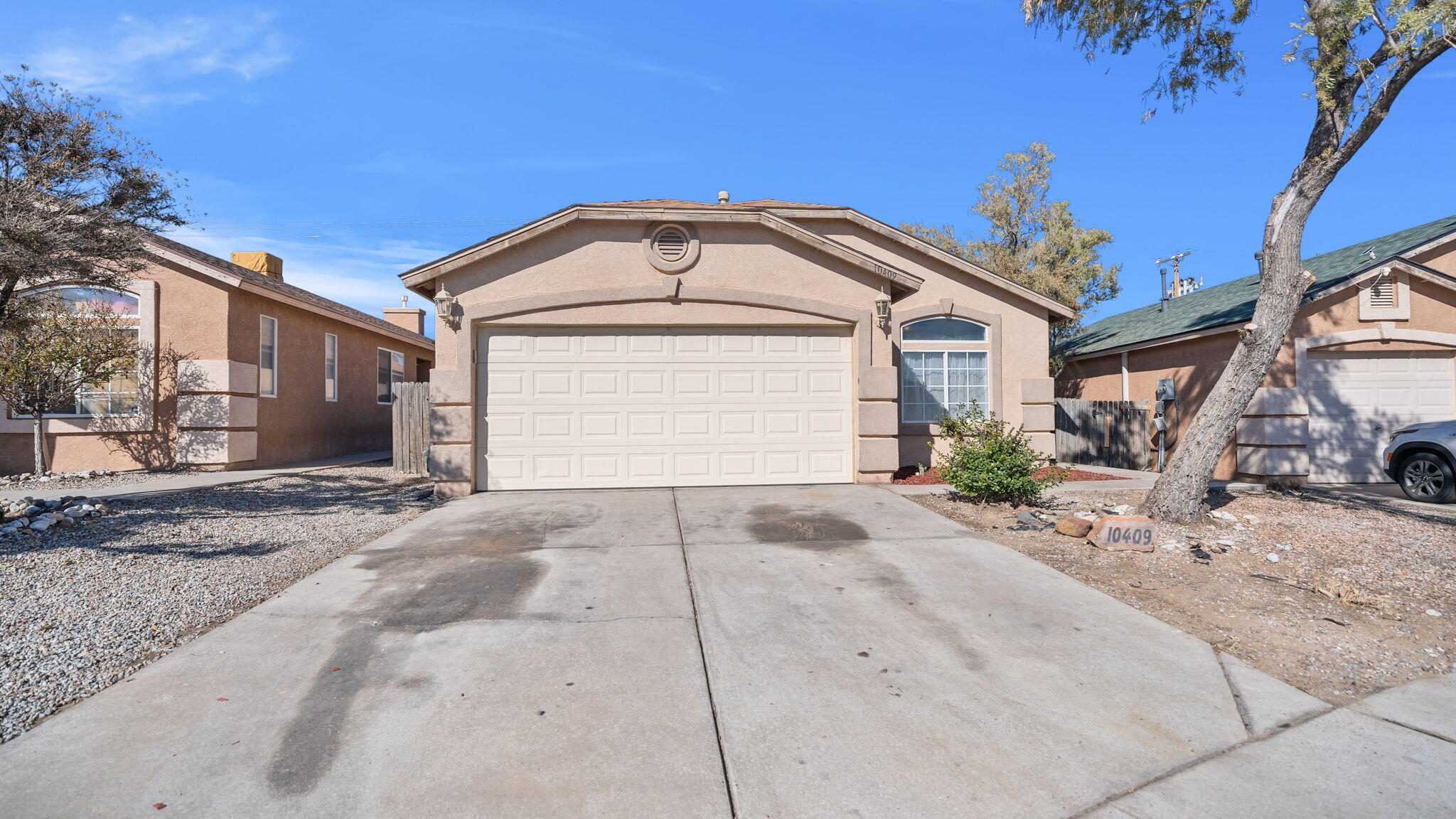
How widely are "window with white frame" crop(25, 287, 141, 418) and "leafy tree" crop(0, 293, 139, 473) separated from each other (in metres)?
0.09

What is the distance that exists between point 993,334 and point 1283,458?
5.20 meters

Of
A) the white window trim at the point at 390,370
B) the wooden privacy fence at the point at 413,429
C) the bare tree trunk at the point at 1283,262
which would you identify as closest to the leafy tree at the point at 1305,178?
the bare tree trunk at the point at 1283,262

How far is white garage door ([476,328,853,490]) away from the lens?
31.4 ft

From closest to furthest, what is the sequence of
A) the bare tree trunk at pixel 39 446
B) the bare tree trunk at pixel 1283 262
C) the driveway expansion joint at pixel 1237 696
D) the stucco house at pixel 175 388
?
the driveway expansion joint at pixel 1237 696
the bare tree trunk at pixel 1283 262
the bare tree trunk at pixel 39 446
the stucco house at pixel 175 388

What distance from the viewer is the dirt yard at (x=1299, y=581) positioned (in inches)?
162

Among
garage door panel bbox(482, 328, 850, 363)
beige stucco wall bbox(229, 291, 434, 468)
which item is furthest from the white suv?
beige stucco wall bbox(229, 291, 434, 468)

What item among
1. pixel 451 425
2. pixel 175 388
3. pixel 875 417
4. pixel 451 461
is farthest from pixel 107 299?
pixel 875 417

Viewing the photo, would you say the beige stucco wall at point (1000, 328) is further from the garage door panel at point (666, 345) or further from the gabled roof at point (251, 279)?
the gabled roof at point (251, 279)

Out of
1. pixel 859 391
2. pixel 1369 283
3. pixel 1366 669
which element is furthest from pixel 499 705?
pixel 1369 283

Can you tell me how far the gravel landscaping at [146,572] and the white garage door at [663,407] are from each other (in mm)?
1639

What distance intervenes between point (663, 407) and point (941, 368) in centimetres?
556

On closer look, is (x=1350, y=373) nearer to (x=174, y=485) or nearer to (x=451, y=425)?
(x=451, y=425)

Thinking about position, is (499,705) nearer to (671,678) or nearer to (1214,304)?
(671,678)

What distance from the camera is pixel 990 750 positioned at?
302 cm
